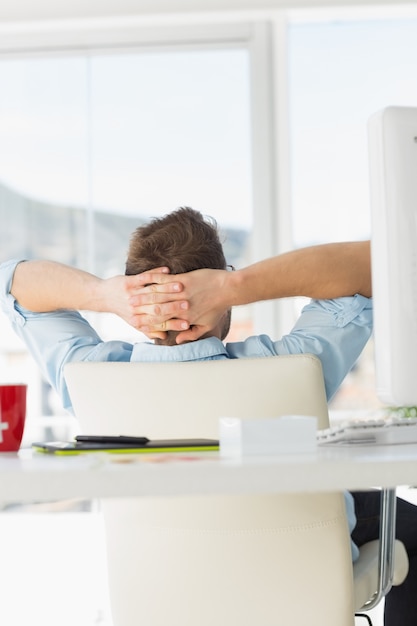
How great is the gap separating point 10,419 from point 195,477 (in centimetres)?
48

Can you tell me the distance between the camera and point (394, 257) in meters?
1.12

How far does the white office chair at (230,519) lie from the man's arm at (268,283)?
269mm

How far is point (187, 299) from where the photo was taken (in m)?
1.62

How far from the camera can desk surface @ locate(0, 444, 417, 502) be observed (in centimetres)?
88

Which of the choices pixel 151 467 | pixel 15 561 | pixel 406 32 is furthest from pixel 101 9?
pixel 151 467

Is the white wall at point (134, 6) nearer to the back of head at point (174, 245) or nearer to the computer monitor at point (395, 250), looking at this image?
the back of head at point (174, 245)

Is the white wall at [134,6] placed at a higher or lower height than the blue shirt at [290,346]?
higher

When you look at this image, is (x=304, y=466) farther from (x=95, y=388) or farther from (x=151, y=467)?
(x=95, y=388)

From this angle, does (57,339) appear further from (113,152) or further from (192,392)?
(113,152)

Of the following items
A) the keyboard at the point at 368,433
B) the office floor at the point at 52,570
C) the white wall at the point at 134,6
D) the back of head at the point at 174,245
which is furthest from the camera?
the white wall at the point at 134,6

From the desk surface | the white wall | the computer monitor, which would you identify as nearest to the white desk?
the desk surface

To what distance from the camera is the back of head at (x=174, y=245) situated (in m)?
1.71

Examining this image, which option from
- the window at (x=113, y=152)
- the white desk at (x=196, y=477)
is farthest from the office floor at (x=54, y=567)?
the white desk at (x=196, y=477)

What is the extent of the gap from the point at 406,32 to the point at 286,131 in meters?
0.89
